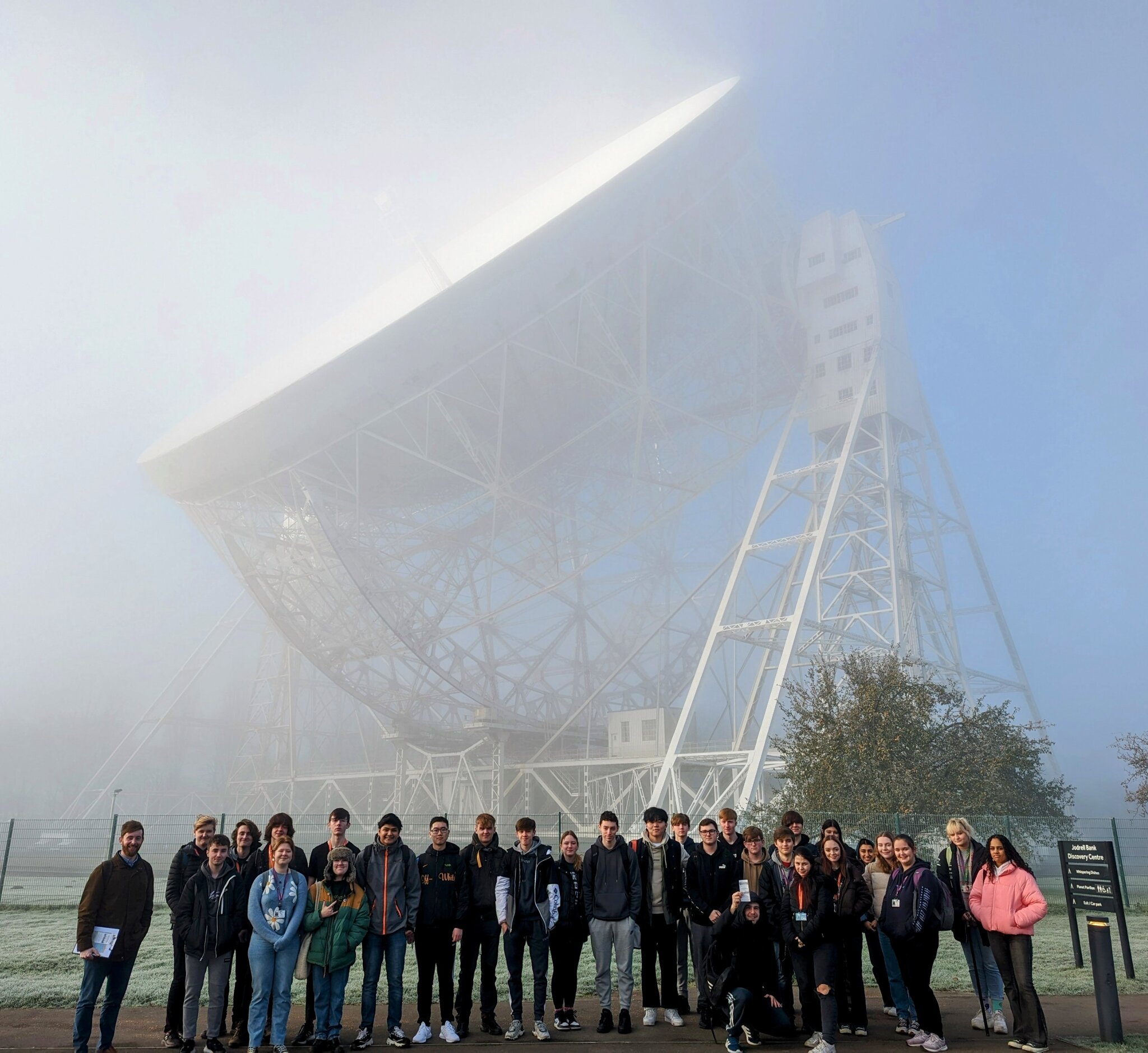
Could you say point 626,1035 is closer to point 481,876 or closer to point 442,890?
point 481,876

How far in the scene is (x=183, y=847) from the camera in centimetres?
687

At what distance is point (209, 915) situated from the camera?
6539mm

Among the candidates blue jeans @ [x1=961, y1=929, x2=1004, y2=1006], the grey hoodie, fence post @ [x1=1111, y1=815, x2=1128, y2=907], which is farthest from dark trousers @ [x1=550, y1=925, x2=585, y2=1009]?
Answer: fence post @ [x1=1111, y1=815, x2=1128, y2=907]

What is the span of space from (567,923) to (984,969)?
311 centimetres

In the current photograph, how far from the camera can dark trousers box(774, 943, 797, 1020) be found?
7016mm

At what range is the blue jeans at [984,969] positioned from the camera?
7.27m

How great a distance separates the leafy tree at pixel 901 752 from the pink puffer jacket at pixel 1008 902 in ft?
33.0

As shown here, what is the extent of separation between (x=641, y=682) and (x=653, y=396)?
8394 millimetres

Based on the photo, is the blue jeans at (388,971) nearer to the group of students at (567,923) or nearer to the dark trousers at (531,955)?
the group of students at (567,923)

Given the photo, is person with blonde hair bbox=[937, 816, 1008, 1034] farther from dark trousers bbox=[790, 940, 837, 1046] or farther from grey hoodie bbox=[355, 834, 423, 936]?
grey hoodie bbox=[355, 834, 423, 936]

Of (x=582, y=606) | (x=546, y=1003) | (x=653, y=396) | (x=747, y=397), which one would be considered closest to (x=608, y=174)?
(x=653, y=396)

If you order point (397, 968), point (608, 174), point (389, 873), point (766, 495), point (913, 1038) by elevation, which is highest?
point (608, 174)

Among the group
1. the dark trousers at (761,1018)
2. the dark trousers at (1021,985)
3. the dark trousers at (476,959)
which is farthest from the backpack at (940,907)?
the dark trousers at (476,959)

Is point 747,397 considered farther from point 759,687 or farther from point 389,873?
point 389,873
